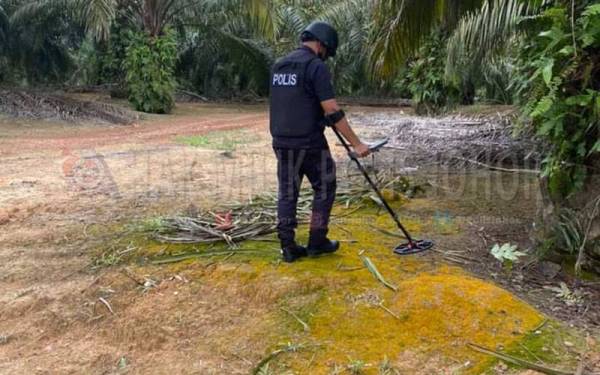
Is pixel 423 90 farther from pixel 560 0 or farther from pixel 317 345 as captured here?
pixel 317 345

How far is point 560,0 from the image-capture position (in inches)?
153

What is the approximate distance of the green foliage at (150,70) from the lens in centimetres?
1717


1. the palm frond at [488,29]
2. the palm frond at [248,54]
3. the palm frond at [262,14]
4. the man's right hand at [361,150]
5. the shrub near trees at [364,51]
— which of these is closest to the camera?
the shrub near trees at [364,51]

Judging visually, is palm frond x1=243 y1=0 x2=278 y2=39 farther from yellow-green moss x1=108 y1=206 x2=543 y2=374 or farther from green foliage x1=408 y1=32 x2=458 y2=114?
yellow-green moss x1=108 y1=206 x2=543 y2=374

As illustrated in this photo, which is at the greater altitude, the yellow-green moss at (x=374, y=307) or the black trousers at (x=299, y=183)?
the black trousers at (x=299, y=183)

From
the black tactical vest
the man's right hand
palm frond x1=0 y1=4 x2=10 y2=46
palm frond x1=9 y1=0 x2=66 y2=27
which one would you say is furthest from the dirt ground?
palm frond x1=0 y1=4 x2=10 y2=46

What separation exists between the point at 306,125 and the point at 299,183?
1.38 feet

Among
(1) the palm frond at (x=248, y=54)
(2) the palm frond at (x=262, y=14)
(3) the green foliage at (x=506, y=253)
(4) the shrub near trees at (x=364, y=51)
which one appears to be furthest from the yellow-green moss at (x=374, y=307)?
(1) the palm frond at (x=248, y=54)

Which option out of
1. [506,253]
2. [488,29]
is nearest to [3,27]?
[488,29]

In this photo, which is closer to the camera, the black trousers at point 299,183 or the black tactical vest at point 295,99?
the black tactical vest at point 295,99

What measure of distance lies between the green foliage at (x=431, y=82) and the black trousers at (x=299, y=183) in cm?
1129

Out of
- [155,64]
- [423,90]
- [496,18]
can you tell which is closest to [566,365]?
[496,18]

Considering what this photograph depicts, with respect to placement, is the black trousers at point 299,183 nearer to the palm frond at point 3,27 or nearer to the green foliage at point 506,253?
the green foliage at point 506,253

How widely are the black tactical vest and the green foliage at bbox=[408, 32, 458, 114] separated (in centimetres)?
1137
